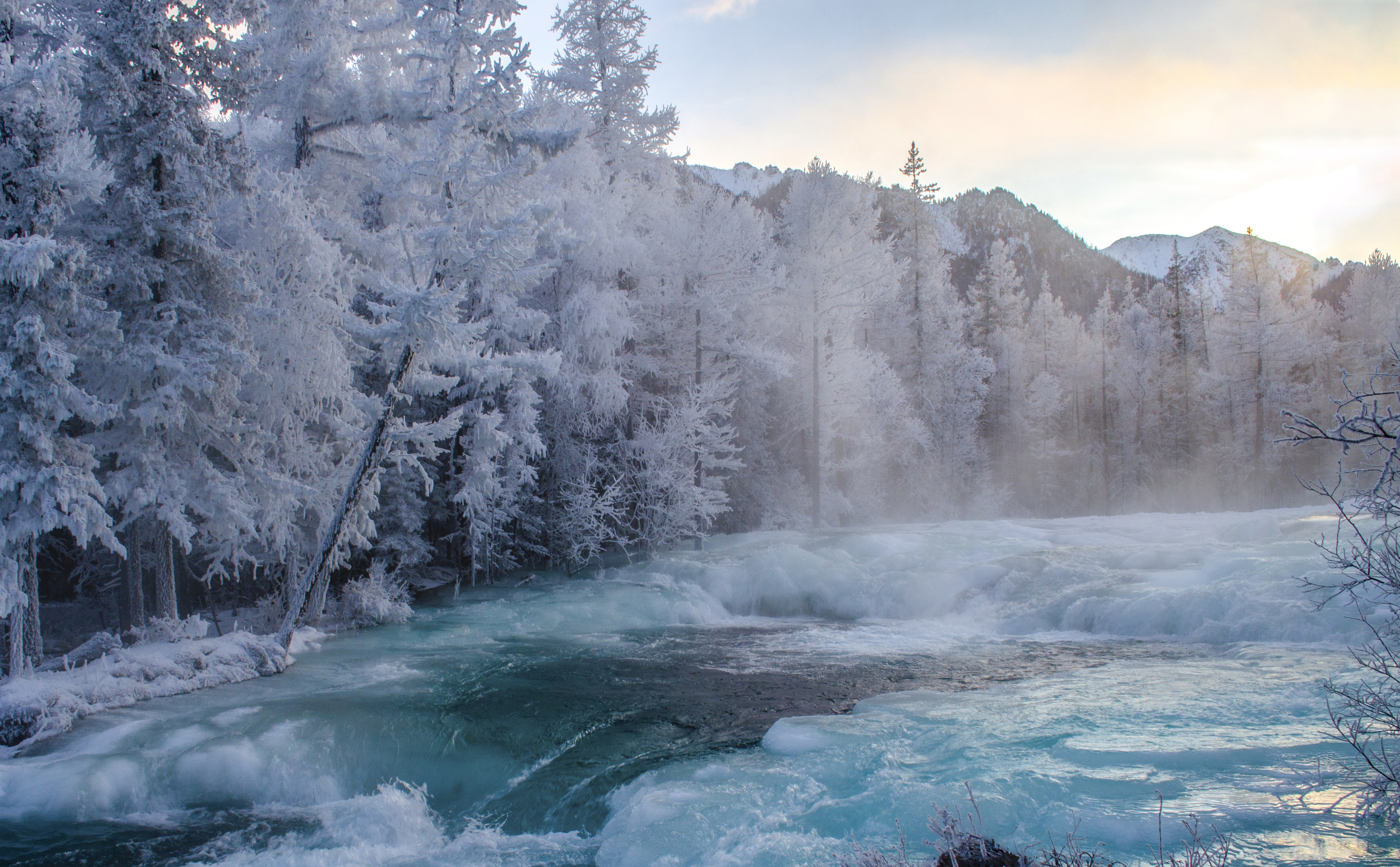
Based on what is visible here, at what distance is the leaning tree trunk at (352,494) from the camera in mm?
11305

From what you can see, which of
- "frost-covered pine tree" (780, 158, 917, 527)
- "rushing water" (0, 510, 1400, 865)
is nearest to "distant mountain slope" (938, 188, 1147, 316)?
"frost-covered pine tree" (780, 158, 917, 527)

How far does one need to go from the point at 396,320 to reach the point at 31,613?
19.0ft

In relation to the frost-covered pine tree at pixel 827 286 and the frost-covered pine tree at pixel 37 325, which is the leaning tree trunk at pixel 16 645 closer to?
the frost-covered pine tree at pixel 37 325

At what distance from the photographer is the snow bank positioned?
314 inches

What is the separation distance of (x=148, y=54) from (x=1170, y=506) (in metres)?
46.7

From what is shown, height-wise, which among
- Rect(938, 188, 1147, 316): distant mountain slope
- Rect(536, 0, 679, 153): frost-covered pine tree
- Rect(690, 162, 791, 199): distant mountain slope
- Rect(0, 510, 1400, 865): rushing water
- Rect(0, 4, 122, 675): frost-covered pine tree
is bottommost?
Rect(0, 510, 1400, 865): rushing water

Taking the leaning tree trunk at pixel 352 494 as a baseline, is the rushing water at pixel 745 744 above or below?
below

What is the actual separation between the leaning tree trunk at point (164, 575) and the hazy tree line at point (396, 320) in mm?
39

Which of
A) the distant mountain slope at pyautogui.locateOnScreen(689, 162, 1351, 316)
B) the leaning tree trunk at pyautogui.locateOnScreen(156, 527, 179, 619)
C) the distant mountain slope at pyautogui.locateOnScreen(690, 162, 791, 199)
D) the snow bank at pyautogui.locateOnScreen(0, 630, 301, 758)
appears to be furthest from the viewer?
the distant mountain slope at pyautogui.locateOnScreen(690, 162, 791, 199)

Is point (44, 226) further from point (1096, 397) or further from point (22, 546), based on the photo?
point (1096, 397)

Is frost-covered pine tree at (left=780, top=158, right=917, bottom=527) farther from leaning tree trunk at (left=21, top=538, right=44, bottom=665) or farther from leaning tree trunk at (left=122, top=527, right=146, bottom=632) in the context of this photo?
leaning tree trunk at (left=21, top=538, right=44, bottom=665)

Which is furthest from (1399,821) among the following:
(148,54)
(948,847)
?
(148,54)

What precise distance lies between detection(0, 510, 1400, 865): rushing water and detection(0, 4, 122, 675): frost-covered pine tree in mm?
2297

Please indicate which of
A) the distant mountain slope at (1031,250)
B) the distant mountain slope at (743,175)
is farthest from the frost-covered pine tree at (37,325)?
the distant mountain slope at (743,175)
